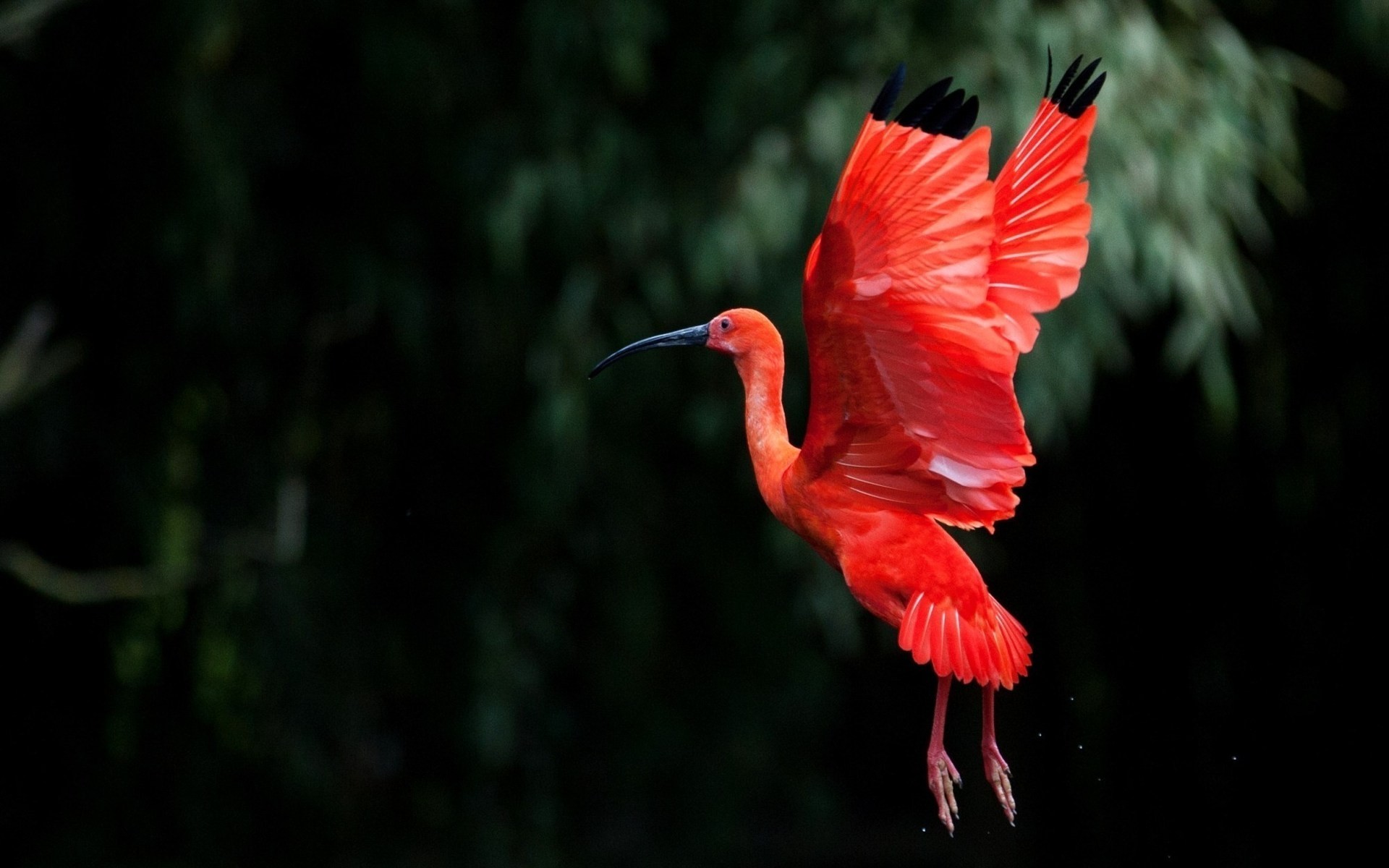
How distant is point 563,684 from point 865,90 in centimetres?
200

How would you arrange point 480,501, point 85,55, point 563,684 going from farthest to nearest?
point 563,684 → point 480,501 → point 85,55

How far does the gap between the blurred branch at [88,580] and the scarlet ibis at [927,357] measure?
209 cm

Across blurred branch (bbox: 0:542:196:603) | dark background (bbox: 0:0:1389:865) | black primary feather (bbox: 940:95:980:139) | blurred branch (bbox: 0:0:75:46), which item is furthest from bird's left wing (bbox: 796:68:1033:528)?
blurred branch (bbox: 0:542:196:603)

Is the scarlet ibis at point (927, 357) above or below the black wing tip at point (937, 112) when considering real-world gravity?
below

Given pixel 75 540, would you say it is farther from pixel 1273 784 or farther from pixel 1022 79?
pixel 1273 784

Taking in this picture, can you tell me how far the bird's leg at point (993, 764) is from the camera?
1375 millimetres

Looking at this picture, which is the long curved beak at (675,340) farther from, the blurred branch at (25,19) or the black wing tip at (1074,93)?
the blurred branch at (25,19)

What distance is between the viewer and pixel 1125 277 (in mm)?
3078

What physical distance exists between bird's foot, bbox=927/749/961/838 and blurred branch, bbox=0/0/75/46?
2214 mm

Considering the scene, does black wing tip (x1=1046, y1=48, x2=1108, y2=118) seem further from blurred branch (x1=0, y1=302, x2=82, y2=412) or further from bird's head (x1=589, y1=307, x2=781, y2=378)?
blurred branch (x1=0, y1=302, x2=82, y2=412)

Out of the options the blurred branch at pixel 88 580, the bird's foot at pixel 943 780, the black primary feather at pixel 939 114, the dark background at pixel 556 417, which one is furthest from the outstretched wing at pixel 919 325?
the blurred branch at pixel 88 580

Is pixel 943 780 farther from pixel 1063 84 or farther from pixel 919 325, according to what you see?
pixel 1063 84

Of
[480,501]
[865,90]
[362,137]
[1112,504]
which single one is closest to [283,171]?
[362,137]

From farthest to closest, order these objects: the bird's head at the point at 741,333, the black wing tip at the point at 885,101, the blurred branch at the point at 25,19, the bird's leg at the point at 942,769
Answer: the blurred branch at the point at 25,19
the bird's head at the point at 741,333
the bird's leg at the point at 942,769
the black wing tip at the point at 885,101
